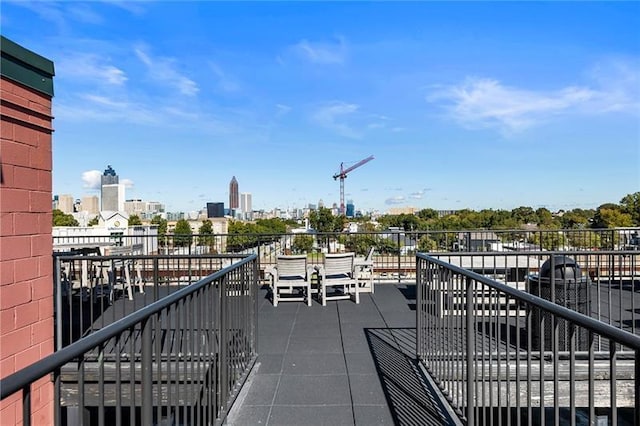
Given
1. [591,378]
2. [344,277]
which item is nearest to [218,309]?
[591,378]

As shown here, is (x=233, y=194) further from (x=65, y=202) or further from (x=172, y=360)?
(x=172, y=360)

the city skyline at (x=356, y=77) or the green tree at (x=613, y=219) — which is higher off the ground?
the city skyline at (x=356, y=77)

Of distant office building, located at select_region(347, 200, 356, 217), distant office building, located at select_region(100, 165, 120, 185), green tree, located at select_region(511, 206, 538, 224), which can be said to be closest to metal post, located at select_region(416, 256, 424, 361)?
green tree, located at select_region(511, 206, 538, 224)

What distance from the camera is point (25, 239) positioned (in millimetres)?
3023

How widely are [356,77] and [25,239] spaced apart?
15.8 meters

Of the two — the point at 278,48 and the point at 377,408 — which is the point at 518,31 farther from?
the point at 377,408

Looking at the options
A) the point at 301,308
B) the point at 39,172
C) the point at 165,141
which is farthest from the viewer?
the point at 165,141

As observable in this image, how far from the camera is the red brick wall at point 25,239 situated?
9.25 feet

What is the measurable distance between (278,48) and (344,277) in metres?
10.2

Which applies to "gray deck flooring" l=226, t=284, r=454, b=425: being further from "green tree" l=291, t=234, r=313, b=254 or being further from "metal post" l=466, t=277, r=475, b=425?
"green tree" l=291, t=234, r=313, b=254

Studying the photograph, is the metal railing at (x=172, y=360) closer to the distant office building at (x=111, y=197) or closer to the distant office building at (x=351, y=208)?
the distant office building at (x=111, y=197)

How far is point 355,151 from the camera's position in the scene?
100m

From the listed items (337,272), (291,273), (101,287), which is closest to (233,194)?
(291,273)

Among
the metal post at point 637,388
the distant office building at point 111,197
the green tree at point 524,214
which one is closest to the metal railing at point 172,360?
the metal post at point 637,388
